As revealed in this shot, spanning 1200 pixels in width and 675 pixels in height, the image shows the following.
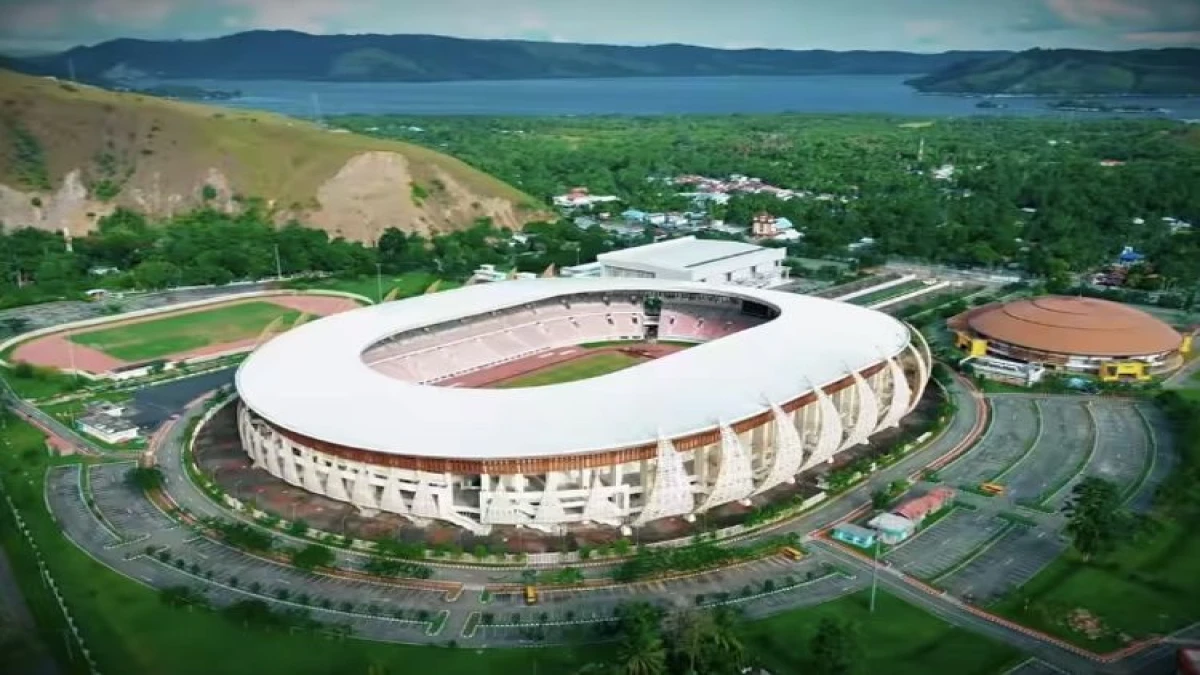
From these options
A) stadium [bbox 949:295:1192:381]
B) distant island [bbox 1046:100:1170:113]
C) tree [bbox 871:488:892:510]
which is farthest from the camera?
distant island [bbox 1046:100:1170:113]

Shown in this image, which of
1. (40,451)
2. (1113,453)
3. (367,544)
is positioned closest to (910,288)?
(1113,453)

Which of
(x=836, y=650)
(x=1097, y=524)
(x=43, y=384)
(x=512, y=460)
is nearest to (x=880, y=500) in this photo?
(x=1097, y=524)

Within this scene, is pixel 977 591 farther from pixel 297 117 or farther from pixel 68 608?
pixel 297 117

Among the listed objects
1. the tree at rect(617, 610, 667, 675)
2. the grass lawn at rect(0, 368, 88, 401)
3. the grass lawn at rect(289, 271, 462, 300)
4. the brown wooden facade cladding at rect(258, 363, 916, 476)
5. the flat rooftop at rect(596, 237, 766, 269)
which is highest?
the brown wooden facade cladding at rect(258, 363, 916, 476)

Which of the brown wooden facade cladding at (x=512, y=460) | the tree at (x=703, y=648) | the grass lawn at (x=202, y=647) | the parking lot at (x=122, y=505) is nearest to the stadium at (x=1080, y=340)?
the brown wooden facade cladding at (x=512, y=460)

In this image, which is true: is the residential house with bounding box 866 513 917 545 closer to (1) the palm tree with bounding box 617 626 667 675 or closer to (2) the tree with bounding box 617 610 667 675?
(2) the tree with bounding box 617 610 667 675

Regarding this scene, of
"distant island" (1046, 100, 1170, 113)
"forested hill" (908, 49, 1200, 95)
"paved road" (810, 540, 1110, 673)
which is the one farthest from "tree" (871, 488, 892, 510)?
"distant island" (1046, 100, 1170, 113)
